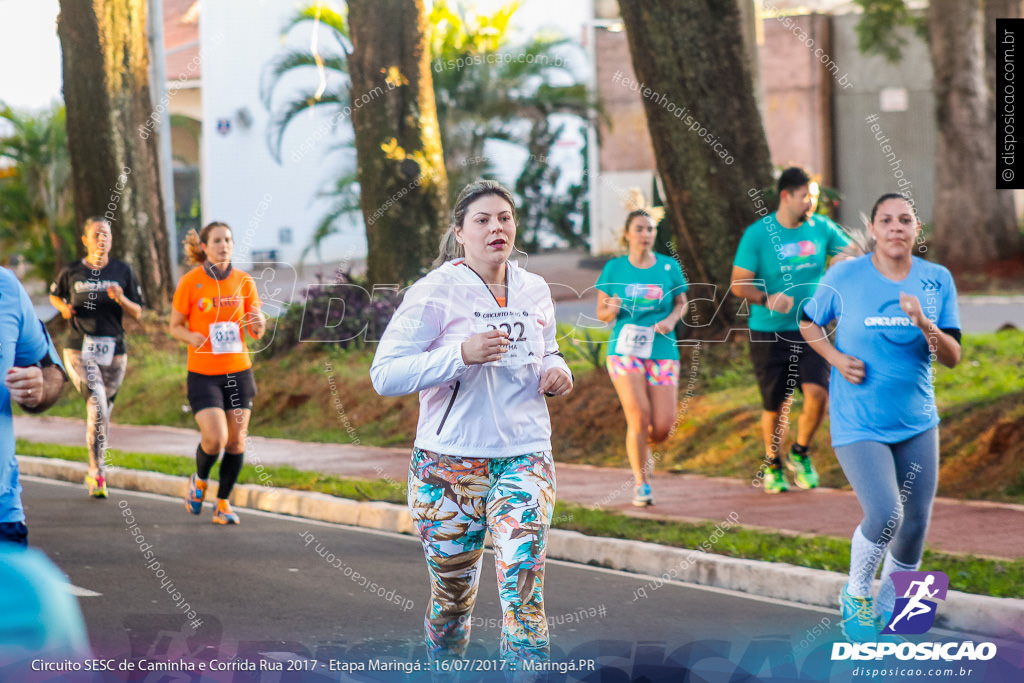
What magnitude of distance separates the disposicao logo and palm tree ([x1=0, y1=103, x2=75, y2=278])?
2820 cm

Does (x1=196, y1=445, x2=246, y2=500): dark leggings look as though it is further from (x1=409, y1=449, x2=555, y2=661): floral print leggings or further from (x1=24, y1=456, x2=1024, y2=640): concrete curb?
(x1=409, y1=449, x2=555, y2=661): floral print leggings

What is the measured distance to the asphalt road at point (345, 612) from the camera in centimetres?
578

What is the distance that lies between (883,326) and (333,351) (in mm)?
11829

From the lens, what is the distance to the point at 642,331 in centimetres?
893

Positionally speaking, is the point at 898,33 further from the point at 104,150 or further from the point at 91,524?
the point at 91,524

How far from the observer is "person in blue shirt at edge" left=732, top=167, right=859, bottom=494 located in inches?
353

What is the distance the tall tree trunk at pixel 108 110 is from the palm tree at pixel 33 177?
478 inches

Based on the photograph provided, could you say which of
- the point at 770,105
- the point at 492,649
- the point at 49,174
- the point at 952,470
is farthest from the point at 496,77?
the point at 492,649

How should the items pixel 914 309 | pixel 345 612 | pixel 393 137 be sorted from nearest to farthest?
pixel 914 309
pixel 345 612
pixel 393 137

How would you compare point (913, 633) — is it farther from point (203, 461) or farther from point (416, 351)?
point (203, 461)

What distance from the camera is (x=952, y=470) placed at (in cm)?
969

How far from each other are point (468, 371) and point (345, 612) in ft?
9.19

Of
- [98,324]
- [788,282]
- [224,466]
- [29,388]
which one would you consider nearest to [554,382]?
[29,388]

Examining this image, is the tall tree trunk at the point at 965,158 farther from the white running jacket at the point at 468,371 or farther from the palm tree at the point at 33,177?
the white running jacket at the point at 468,371
